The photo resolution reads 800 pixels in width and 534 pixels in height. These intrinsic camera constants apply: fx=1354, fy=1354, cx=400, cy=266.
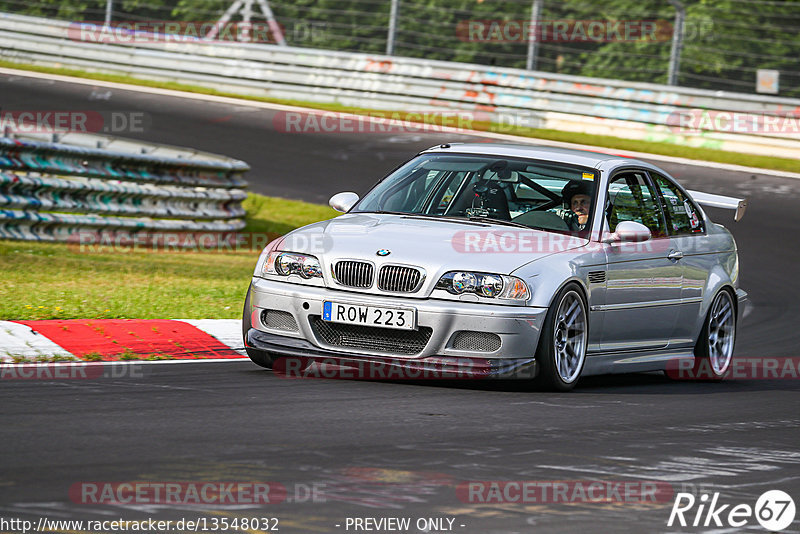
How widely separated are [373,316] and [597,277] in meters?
1.55

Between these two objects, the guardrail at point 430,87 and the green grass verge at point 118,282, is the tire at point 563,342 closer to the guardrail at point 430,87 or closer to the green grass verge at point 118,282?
the green grass verge at point 118,282

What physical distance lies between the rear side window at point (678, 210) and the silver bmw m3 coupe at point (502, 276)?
0.01 meters

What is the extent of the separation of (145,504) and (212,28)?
79.5 feet

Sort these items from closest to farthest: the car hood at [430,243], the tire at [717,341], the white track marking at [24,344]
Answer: the car hood at [430,243]
the white track marking at [24,344]
the tire at [717,341]

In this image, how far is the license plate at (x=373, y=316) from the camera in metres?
7.52

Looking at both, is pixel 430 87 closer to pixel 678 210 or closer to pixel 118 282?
pixel 118 282

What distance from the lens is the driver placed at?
28.2ft

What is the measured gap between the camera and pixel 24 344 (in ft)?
26.9

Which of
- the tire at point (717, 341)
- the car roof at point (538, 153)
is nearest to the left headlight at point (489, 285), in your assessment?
the car roof at point (538, 153)

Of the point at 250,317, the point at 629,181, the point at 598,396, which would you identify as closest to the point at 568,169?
the point at 629,181

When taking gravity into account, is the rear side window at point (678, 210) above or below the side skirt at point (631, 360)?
above

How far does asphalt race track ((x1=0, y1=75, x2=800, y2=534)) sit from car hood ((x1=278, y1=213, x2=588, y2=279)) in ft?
2.39

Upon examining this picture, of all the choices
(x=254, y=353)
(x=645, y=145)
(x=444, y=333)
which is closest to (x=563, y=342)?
(x=444, y=333)

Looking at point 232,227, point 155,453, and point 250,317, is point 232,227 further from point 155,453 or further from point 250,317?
point 155,453
